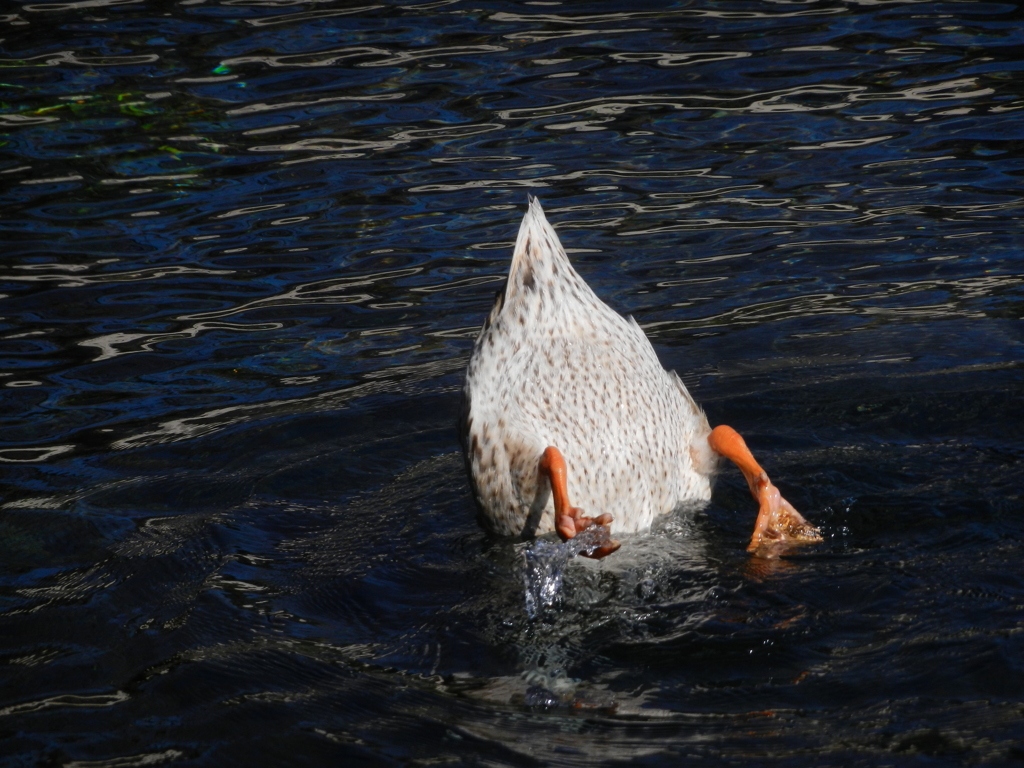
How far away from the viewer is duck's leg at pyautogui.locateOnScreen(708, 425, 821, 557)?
4.36m

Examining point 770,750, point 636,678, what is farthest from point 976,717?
point 636,678

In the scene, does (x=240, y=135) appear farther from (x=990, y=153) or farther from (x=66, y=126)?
(x=990, y=153)

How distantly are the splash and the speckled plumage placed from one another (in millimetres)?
87

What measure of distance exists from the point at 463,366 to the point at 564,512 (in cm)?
224

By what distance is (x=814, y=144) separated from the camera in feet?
26.4

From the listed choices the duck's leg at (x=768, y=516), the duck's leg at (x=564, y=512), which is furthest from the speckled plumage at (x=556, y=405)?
the duck's leg at (x=768, y=516)

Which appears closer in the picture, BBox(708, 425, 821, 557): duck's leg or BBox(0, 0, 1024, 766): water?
BBox(0, 0, 1024, 766): water

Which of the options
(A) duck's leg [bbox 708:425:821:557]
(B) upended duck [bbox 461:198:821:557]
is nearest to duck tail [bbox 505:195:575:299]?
(B) upended duck [bbox 461:198:821:557]

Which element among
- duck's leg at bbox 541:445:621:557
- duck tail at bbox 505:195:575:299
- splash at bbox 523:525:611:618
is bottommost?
splash at bbox 523:525:611:618

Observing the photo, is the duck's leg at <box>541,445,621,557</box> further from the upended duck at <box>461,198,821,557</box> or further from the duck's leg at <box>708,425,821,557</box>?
the duck's leg at <box>708,425,821,557</box>

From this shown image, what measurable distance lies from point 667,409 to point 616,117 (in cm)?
452

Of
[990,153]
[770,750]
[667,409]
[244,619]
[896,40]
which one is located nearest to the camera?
[770,750]

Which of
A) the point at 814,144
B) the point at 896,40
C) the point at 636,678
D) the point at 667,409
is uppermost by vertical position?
the point at 896,40

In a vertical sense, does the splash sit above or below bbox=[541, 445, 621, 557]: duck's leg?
below
